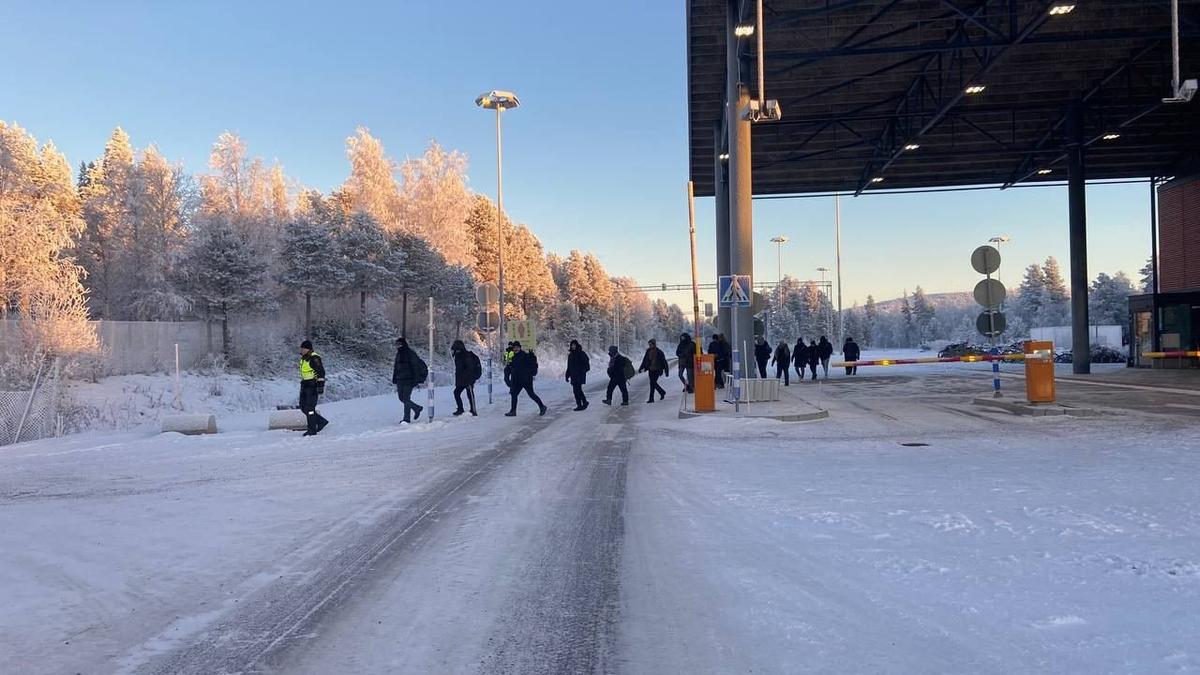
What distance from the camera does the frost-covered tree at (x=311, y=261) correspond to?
39531mm

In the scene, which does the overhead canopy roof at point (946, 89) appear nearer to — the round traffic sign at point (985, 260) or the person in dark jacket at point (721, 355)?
the round traffic sign at point (985, 260)

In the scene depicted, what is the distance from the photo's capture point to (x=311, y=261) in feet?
130

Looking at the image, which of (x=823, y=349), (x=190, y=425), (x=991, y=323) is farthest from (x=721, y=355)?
(x=190, y=425)

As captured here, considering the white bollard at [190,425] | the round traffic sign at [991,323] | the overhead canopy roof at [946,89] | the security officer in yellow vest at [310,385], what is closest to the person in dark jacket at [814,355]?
the overhead canopy roof at [946,89]

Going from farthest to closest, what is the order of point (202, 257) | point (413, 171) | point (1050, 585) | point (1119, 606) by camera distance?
point (413, 171) < point (202, 257) < point (1050, 585) < point (1119, 606)

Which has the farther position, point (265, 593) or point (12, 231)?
point (12, 231)

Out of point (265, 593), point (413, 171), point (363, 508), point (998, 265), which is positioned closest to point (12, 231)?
point (413, 171)

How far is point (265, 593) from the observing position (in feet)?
15.2

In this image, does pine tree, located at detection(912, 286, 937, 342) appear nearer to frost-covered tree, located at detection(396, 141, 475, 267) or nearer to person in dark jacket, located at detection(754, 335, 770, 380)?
frost-covered tree, located at detection(396, 141, 475, 267)

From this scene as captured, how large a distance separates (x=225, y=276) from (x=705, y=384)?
2813 cm

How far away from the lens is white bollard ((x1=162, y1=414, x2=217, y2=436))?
1396cm

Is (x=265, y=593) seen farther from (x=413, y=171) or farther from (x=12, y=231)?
(x=413, y=171)

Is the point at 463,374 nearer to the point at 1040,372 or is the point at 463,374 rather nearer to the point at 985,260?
the point at 985,260

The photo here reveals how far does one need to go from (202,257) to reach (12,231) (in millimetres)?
8042
